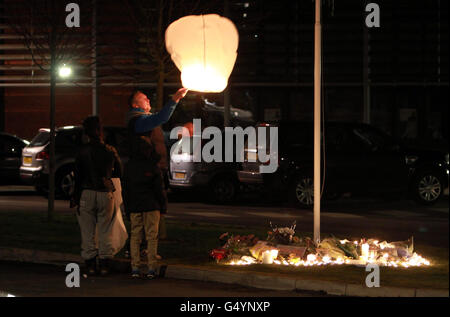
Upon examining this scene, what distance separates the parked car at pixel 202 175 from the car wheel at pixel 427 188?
3.94m

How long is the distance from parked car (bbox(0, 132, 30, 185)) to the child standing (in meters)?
13.1

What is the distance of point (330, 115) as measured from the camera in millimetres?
30016

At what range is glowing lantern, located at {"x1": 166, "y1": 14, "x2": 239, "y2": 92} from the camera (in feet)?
35.0

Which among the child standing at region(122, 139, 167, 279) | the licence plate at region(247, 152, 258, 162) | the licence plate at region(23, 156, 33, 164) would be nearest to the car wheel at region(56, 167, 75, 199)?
the licence plate at region(23, 156, 33, 164)

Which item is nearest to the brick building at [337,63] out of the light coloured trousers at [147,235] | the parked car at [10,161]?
the parked car at [10,161]

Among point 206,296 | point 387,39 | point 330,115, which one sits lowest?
point 206,296

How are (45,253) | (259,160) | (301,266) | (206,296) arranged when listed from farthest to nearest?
(259,160)
(45,253)
(301,266)
(206,296)

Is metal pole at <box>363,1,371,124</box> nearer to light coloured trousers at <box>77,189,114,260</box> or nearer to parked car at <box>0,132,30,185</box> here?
parked car at <box>0,132,30,185</box>

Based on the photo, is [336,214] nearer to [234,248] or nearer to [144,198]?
[234,248]

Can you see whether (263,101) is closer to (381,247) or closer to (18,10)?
(18,10)

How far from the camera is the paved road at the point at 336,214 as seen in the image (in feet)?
52.5
